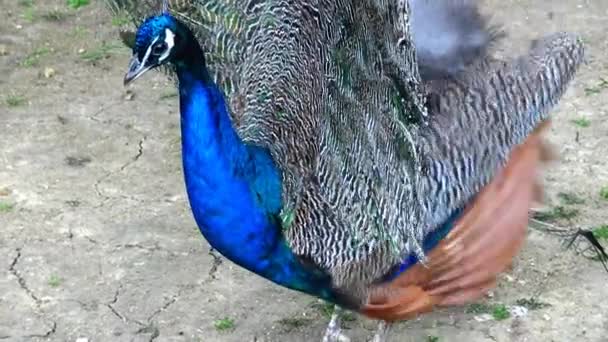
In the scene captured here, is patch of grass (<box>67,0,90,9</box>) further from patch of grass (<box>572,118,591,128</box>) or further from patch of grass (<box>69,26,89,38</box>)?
patch of grass (<box>572,118,591,128</box>)

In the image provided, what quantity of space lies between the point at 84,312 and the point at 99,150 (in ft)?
2.90

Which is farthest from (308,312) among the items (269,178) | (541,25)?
(541,25)

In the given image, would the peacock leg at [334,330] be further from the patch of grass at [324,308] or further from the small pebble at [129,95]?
the small pebble at [129,95]

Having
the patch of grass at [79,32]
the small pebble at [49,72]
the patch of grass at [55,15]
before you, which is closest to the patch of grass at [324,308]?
the small pebble at [49,72]

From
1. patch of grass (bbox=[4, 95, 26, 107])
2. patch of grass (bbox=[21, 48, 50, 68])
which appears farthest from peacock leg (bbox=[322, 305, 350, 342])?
patch of grass (bbox=[21, 48, 50, 68])

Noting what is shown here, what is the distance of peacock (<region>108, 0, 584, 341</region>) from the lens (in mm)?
2441

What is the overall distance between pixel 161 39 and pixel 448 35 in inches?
33.9

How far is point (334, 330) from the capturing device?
118 inches

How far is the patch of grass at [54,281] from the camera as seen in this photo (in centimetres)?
321

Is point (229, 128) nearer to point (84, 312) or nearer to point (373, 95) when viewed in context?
point (373, 95)

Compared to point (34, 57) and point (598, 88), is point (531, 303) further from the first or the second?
point (34, 57)

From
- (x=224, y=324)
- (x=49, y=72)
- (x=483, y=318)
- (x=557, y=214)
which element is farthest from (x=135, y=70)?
(x=49, y=72)

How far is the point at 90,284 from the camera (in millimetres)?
3221

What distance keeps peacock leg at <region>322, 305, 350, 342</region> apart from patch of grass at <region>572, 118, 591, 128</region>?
1341 millimetres
